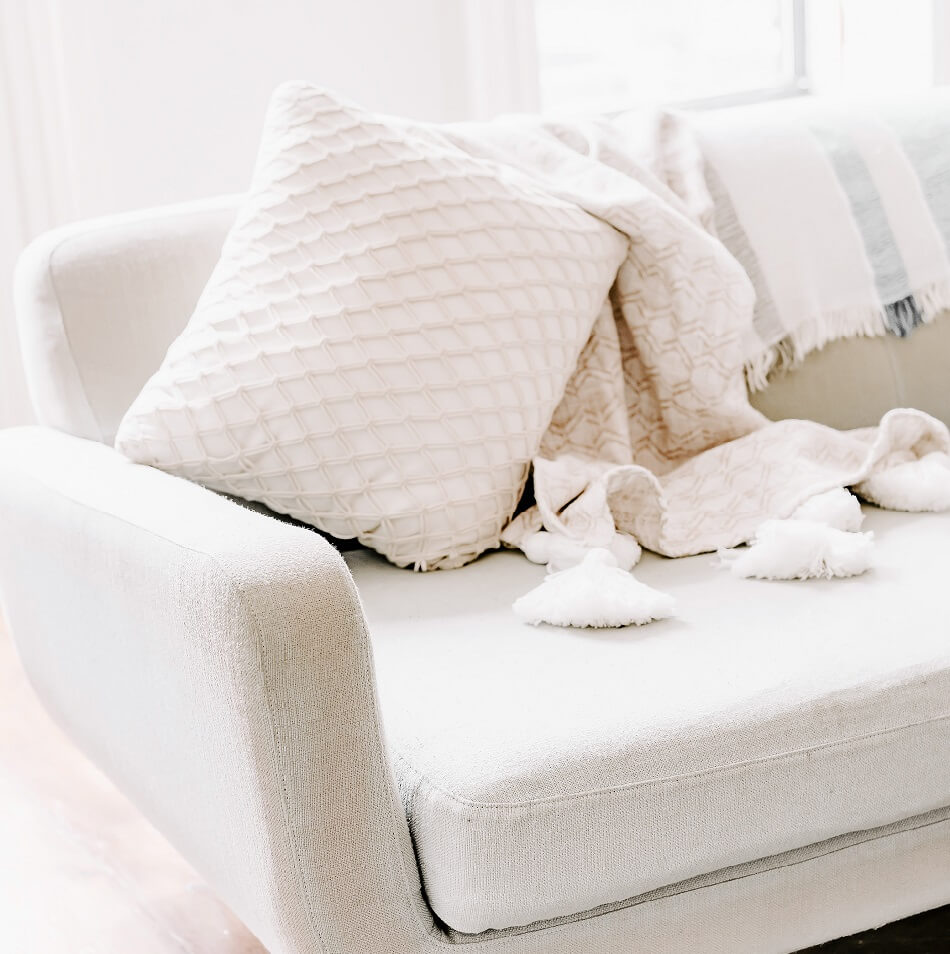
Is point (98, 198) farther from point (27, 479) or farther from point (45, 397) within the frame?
point (27, 479)

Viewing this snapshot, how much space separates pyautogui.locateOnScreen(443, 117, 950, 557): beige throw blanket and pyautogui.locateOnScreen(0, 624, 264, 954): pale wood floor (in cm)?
57

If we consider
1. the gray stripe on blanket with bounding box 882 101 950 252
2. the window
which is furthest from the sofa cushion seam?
the window

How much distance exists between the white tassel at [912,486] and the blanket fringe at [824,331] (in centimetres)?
19

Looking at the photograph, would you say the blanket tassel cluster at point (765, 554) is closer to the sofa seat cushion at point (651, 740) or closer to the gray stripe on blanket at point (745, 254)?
the sofa seat cushion at point (651, 740)

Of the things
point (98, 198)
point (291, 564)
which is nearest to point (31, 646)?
point (291, 564)

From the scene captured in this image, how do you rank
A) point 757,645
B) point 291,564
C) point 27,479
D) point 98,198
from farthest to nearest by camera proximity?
1. point 98,198
2. point 27,479
3. point 757,645
4. point 291,564

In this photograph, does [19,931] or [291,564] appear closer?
[291,564]

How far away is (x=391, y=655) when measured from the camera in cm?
117

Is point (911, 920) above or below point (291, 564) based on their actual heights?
below

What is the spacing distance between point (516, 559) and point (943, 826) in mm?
488

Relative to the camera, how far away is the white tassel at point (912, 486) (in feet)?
4.81

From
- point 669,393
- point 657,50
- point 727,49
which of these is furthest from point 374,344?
point 727,49

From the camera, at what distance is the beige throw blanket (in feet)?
4.83

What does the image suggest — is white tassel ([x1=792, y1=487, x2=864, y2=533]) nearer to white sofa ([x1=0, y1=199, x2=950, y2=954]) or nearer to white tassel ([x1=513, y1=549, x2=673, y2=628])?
white sofa ([x1=0, y1=199, x2=950, y2=954])
